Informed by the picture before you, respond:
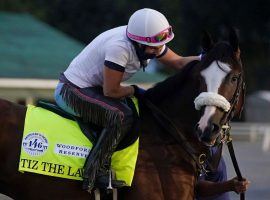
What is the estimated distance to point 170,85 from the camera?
597 cm

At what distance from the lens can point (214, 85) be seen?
5504 millimetres

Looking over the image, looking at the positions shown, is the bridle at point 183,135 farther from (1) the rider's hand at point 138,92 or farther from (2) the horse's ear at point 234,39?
(2) the horse's ear at point 234,39

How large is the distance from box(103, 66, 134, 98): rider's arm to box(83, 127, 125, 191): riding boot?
0.29m

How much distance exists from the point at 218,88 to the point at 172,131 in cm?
62

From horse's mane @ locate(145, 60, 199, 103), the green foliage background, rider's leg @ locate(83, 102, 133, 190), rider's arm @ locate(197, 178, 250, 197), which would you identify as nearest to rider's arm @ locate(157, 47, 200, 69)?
horse's mane @ locate(145, 60, 199, 103)

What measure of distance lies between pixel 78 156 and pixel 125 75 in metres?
0.77

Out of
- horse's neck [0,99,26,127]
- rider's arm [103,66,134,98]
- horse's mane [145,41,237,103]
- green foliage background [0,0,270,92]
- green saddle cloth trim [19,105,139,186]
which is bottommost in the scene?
green saddle cloth trim [19,105,139,186]

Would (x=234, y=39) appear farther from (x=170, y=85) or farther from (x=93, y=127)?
(x=93, y=127)

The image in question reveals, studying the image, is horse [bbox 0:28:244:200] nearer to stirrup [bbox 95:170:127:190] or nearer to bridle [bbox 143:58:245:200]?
bridle [bbox 143:58:245:200]

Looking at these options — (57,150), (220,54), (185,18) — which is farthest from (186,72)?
(185,18)

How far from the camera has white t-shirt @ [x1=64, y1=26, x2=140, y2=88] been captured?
18.7 feet

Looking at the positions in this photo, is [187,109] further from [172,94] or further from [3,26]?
[3,26]

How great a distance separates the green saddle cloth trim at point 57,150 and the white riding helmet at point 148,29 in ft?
2.66

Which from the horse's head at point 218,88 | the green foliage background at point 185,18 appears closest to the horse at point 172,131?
the horse's head at point 218,88
